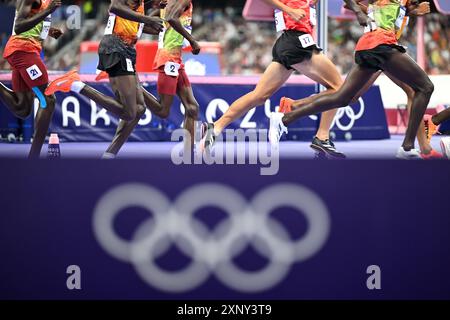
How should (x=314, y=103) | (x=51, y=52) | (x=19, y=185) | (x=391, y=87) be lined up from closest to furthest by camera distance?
1. (x=19, y=185)
2. (x=314, y=103)
3. (x=391, y=87)
4. (x=51, y=52)

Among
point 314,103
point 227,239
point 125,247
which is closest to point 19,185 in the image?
point 125,247

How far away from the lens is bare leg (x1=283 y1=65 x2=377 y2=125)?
22.2 ft

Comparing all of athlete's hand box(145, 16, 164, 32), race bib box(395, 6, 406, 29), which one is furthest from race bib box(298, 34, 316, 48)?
athlete's hand box(145, 16, 164, 32)

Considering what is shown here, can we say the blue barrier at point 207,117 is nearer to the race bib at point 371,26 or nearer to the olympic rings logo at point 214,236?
the race bib at point 371,26

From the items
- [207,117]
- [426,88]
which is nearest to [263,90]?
[426,88]

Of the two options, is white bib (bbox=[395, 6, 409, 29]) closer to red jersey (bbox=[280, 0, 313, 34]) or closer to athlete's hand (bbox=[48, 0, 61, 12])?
red jersey (bbox=[280, 0, 313, 34])

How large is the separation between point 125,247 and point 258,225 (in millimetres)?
512

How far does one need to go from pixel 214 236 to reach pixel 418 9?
16.4ft

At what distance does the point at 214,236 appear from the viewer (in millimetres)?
2994

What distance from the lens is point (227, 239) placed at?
300cm

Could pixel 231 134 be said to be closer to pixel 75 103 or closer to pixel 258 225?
pixel 75 103

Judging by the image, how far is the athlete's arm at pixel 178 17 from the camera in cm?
704

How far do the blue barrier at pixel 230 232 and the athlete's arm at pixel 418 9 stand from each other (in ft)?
15.3

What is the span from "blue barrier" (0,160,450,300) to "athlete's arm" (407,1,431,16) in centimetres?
468
